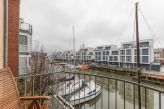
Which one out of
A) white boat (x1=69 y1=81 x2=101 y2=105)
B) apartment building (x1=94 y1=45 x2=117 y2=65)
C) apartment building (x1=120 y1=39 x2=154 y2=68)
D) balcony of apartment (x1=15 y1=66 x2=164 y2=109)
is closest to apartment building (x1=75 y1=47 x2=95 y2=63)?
apartment building (x1=94 y1=45 x2=117 y2=65)

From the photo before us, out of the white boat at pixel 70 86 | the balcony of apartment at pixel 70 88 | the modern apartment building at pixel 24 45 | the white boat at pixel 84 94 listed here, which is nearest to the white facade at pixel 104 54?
the balcony of apartment at pixel 70 88

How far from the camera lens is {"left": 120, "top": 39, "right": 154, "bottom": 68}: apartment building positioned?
88.1ft

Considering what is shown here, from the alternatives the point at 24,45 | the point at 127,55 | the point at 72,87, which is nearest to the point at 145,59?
the point at 127,55

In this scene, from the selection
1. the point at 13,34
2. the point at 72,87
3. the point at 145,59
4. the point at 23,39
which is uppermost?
the point at 23,39

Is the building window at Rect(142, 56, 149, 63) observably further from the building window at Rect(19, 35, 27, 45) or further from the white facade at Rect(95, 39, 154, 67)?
the building window at Rect(19, 35, 27, 45)

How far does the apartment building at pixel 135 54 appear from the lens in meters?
26.8

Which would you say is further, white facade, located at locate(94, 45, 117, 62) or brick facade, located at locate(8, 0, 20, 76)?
white facade, located at locate(94, 45, 117, 62)

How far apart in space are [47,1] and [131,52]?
82.9 feet

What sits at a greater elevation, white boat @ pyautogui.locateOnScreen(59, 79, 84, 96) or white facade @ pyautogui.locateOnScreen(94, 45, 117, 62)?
white facade @ pyautogui.locateOnScreen(94, 45, 117, 62)

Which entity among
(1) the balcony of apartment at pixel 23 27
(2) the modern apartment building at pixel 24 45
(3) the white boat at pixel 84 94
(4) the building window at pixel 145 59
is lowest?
(3) the white boat at pixel 84 94

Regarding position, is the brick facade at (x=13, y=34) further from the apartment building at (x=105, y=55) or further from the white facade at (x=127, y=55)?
the apartment building at (x=105, y=55)

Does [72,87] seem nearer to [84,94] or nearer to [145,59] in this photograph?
[84,94]

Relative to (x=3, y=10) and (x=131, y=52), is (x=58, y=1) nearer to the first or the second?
(x=3, y=10)

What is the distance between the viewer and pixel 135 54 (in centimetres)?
2853
